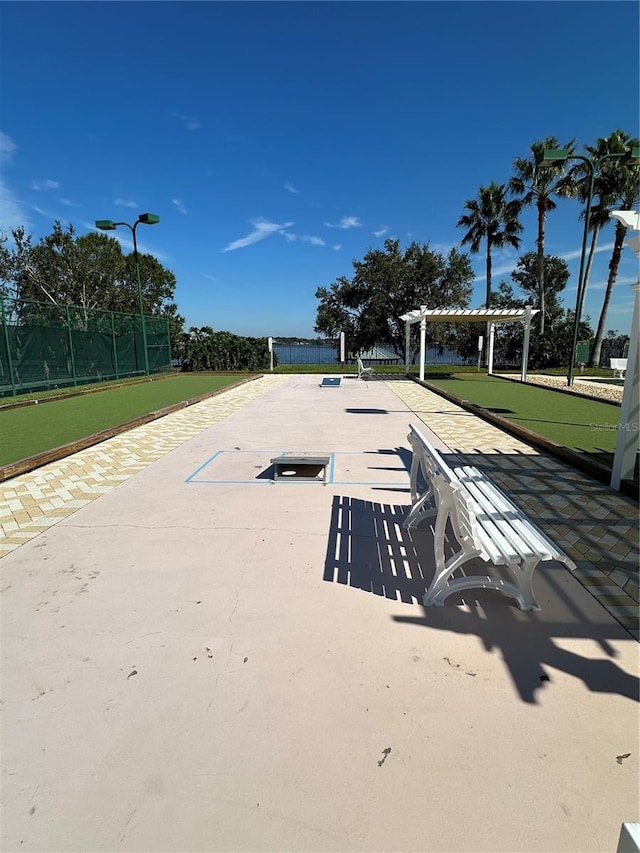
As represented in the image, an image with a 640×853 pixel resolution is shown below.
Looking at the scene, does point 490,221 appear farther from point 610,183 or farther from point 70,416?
point 70,416

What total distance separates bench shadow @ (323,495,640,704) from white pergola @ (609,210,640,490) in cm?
225

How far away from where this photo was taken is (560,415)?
9969mm

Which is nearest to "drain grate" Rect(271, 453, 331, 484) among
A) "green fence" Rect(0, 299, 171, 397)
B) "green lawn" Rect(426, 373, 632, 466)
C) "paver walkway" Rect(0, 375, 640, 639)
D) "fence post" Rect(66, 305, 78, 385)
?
"paver walkway" Rect(0, 375, 640, 639)

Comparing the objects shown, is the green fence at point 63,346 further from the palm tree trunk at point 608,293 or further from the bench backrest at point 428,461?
the palm tree trunk at point 608,293

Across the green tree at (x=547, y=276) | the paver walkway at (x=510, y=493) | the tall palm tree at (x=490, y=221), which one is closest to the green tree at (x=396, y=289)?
the tall palm tree at (x=490, y=221)

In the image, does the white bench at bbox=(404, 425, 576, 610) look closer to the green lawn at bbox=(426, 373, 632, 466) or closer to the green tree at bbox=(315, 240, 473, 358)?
the green lawn at bbox=(426, 373, 632, 466)

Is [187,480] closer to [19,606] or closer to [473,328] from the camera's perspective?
[19,606]

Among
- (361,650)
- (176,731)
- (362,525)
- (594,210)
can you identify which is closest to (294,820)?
(176,731)

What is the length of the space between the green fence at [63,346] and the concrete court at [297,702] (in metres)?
12.2

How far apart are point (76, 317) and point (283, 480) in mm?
15131

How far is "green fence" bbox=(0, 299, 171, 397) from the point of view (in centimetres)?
1325

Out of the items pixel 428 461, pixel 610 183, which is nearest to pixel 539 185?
pixel 610 183

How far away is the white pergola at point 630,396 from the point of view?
416 cm

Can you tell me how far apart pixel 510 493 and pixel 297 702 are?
3561 millimetres
